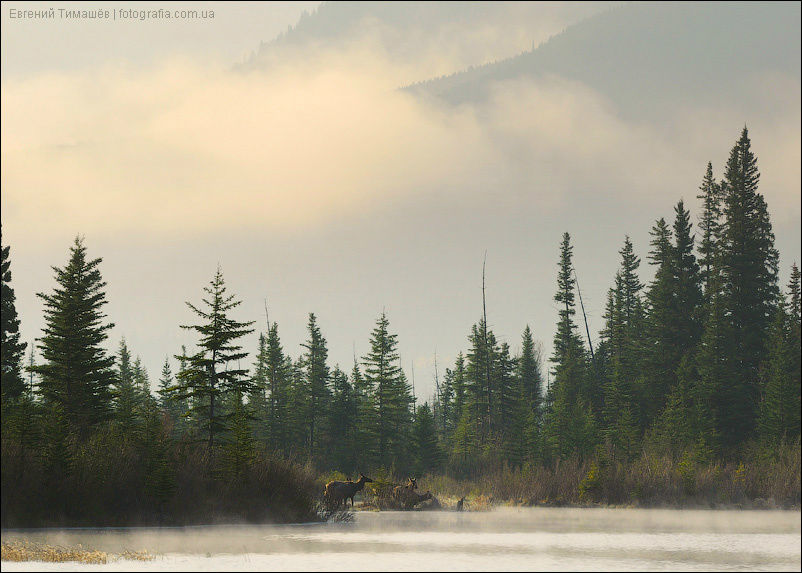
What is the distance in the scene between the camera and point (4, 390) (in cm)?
4209

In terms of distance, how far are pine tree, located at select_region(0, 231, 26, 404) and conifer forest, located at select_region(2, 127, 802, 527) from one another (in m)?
0.13

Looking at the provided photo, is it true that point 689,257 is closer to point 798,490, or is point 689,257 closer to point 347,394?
point 347,394

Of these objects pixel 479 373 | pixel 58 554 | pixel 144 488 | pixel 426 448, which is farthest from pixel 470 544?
pixel 479 373

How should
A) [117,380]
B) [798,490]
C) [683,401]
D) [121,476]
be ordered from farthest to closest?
[683,401]
[117,380]
[798,490]
[121,476]

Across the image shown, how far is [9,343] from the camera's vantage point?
47906 millimetres

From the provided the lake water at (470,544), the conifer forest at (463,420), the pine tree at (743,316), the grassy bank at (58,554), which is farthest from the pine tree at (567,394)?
the grassy bank at (58,554)

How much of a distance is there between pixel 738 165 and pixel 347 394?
139 feet

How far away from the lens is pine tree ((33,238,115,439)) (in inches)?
1722

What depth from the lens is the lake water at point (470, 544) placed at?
21.1 m

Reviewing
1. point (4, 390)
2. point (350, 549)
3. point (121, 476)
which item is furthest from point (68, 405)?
point (350, 549)

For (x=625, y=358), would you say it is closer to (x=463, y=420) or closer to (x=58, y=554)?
(x=463, y=420)

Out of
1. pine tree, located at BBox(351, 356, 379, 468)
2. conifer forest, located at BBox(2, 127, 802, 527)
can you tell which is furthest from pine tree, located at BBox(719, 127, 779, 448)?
pine tree, located at BBox(351, 356, 379, 468)

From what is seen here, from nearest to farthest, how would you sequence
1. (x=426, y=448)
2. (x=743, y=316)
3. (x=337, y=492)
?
(x=337, y=492)
(x=743, y=316)
(x=426, y=448)

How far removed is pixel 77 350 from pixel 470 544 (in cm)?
2485
